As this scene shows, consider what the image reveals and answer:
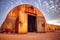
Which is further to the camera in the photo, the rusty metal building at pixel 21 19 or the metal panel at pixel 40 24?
the metal panel at pixel 40 24

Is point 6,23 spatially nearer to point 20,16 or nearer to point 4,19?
point 4,19

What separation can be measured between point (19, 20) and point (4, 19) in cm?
58

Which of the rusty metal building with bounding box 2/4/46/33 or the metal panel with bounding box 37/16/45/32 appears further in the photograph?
the metal panel with bounding box 37/16/45/32

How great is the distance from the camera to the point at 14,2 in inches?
149

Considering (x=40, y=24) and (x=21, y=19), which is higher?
(x=21, y=19)

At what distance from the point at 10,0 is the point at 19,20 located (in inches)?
31.2

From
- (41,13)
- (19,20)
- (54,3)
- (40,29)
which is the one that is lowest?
(40,29)

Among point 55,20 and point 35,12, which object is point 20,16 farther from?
point 55,20

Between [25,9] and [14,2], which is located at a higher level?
[14,2]

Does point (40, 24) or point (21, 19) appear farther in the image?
point (40, 24)

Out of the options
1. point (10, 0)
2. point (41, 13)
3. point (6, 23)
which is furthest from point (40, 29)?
point (10, 0)

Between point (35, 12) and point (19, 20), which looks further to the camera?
point (35, 12)

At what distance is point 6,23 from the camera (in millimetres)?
3766

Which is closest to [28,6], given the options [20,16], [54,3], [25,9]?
[25,9]
